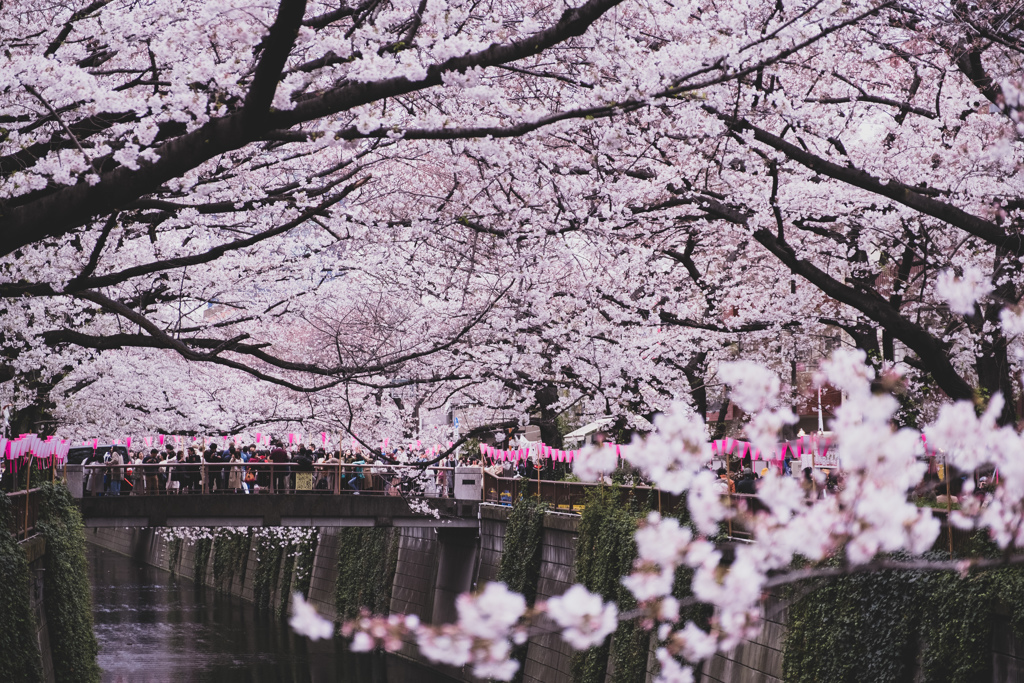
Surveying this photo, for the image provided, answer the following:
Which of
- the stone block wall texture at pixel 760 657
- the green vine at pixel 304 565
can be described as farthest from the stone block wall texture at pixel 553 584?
the green vine at pixel 304 565

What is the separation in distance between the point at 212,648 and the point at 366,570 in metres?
5.31

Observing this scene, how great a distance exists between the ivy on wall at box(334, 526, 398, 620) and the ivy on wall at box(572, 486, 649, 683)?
13985 mm

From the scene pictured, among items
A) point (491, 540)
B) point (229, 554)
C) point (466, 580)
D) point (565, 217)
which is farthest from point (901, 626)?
point (229, 554)

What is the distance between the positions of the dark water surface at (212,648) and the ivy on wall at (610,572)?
27.9 feet

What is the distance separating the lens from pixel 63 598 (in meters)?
19.5

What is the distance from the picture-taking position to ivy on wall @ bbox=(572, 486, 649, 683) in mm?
18328

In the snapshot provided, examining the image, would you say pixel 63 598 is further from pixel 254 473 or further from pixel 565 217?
pixel 565 217

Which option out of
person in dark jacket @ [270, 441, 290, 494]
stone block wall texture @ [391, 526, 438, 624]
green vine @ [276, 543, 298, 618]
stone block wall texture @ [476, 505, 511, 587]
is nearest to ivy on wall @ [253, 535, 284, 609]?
green vine @ [276, 543, 298, 618]

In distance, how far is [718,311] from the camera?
882 inches

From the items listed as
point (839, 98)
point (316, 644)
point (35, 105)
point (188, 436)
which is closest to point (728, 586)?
point (35, 105)

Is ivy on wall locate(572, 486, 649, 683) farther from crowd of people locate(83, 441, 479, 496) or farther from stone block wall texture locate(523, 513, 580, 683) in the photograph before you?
crowd of people locate(83, 441, 479, 496)

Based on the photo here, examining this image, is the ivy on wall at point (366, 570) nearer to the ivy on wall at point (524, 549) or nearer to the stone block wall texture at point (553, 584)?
the ivy on wall at point (524, 549)

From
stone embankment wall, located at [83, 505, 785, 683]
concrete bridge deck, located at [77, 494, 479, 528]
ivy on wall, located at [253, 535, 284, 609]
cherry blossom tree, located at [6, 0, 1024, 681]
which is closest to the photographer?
cherry blossom tree, located at [6, 0, 1024, 681]

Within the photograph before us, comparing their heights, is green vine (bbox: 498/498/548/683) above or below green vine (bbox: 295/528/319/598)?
above
